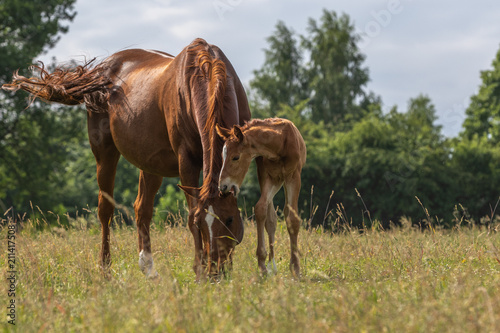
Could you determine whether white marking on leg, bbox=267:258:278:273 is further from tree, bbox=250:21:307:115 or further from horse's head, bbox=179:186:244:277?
tree, bbox=250:21:307:115

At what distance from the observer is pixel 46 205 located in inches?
919

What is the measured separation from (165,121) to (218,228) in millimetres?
2121

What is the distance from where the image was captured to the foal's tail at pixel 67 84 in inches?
293

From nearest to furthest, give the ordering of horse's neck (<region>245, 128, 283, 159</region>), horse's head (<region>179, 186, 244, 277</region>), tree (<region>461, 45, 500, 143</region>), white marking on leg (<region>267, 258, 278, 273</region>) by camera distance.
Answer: horse's head (<region>179, 186, 244, 277</region>), horse's neck (<region>245, 128, 283, 159</region>), white marking on leg (<region>267, 258, 278, 273</region>), tree (<region>461, 45, 500, 143</region>)

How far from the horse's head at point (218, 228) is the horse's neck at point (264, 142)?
0.56 m

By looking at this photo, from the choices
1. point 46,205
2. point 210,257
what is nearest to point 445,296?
point 210,257

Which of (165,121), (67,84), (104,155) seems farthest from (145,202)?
(67,84)

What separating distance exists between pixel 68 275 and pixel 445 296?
396cm

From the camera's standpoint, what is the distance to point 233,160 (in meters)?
4.72

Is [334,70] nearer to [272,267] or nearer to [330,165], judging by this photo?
[330,165]

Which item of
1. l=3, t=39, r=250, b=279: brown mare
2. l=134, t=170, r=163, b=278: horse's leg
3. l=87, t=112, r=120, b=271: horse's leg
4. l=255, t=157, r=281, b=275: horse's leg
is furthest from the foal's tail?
l=255, t=157, r=281, b=275: horse's leg

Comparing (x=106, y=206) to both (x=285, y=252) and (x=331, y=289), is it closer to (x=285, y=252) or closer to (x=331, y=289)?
(x=285, y=252)

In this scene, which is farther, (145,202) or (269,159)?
(145,202)

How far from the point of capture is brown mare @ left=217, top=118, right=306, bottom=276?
190 inches
